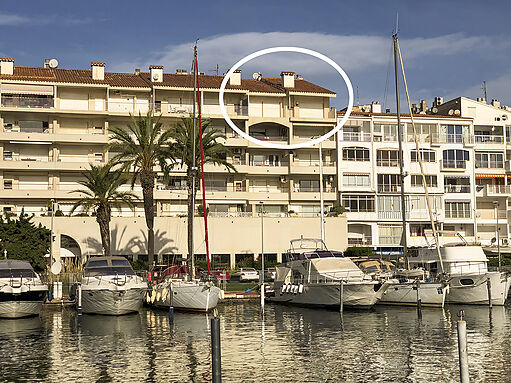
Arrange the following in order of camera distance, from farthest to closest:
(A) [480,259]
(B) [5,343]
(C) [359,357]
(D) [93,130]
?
(D) [93,130] < (A) [480,259] < (B) [5,343] < (C) [359,357]

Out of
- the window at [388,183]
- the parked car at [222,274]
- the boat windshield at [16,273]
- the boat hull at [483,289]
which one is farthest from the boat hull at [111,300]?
the window at [388,183]

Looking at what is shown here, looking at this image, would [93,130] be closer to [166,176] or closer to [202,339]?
[166,176]

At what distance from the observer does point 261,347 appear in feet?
96.4

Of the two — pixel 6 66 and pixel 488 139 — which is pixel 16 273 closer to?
pixel 6 66

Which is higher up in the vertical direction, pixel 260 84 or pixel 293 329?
pixel 260 84

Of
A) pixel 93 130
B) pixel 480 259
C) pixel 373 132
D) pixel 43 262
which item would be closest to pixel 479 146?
pixel 373 132

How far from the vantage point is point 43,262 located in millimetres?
57531

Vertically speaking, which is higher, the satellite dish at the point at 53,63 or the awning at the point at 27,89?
the satellite dish at the point at 53,63

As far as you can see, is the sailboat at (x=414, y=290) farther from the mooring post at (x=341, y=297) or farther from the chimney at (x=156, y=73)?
the chimney at (x=156, y=73)

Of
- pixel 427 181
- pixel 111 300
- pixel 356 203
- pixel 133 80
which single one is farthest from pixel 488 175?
pixel 111 300

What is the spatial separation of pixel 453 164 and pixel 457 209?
5375 millimetres

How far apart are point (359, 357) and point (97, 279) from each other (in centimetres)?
1991

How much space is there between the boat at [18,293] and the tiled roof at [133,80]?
39883 mm

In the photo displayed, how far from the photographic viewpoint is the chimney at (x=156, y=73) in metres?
80.7
